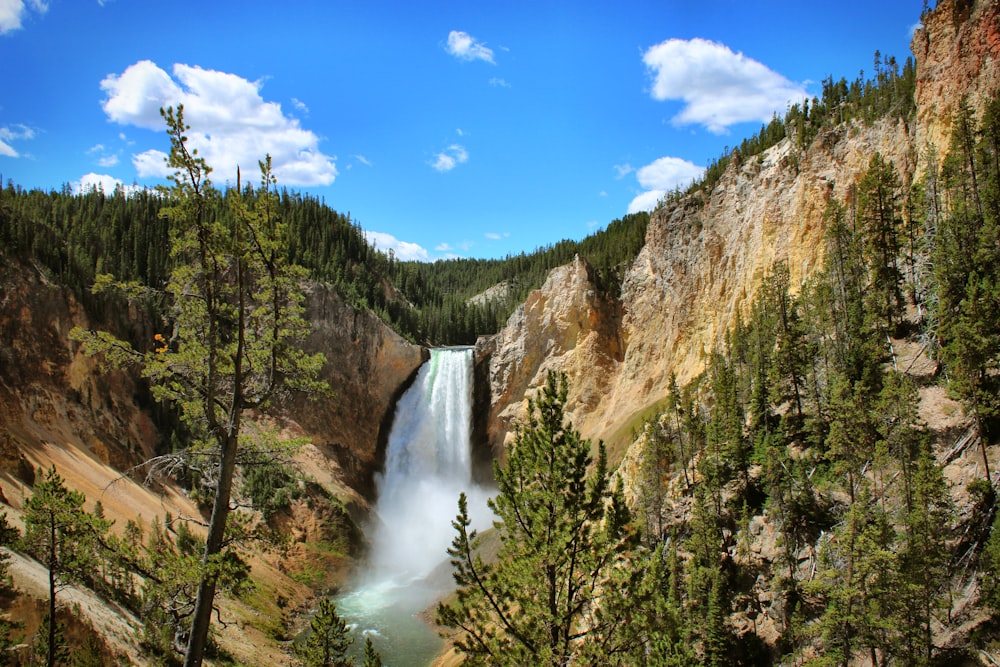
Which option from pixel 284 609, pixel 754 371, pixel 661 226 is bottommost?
pixel 284 609

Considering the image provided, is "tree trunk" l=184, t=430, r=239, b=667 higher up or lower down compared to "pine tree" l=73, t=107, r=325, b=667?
lower down

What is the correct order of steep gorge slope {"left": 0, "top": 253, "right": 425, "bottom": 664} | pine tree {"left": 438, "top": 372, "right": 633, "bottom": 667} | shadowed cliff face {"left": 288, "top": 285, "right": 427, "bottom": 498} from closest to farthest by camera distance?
pine tree {"left": 438, "top": 372, "right": 633, "bottom": 667}
steep gorge slope {"left": 0, "top": 253, "right": 425, "bottom": 664}
shadowed cliff face {"left": 288, "top": 285, "right": 427, "bottom": 498}

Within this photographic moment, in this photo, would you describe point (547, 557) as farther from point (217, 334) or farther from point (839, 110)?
point (839, 110)

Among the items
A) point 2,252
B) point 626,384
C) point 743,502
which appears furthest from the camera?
point 626,384

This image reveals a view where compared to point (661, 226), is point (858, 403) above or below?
below

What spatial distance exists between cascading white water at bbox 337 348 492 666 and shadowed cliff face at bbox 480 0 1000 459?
4.41 meters

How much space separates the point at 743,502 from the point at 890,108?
2653 cm

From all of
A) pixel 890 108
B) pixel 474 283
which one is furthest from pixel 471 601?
pixel 474 283

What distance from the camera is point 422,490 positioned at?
195 feet

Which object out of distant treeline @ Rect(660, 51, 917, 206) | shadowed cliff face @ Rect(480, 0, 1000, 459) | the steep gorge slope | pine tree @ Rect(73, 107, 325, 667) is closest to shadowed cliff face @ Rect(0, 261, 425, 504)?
the steep gorge slope

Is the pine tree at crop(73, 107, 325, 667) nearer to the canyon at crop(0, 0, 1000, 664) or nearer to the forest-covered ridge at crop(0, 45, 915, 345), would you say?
the canyon at crop(0, 0, 1000, 664)

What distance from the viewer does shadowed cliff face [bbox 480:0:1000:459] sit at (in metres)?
33.9

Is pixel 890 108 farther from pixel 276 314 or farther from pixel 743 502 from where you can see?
pixel 276 314

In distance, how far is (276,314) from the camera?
8.85 meters
